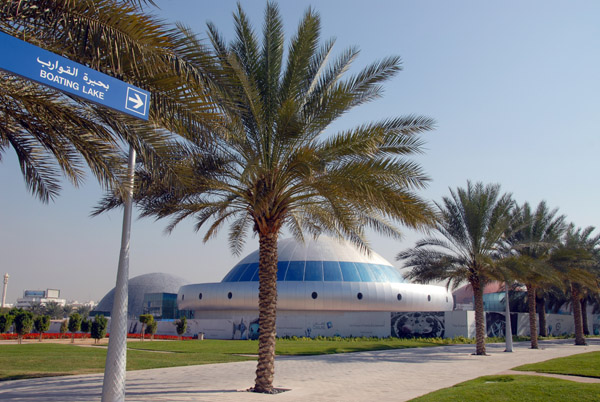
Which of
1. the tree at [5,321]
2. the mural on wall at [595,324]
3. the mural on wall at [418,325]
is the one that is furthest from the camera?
the mural on wall at [595,324]

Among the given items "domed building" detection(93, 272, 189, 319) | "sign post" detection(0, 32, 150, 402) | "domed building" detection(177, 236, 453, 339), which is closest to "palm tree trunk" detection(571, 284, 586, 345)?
"domed building" detection(177, 236, 453, 339)

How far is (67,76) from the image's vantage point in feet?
16.2

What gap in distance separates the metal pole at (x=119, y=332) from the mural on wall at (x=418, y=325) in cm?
3409

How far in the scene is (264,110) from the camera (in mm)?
11531

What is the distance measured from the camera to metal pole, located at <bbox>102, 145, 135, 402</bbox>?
292 inches

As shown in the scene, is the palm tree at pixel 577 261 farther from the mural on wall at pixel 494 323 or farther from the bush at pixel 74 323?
the bush at pixel 74 323

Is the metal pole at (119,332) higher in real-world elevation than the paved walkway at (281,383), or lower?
higher

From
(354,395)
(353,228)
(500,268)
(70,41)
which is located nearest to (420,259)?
(500,268)

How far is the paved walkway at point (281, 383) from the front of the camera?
10.4 m

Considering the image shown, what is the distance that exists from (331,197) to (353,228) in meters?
1.56

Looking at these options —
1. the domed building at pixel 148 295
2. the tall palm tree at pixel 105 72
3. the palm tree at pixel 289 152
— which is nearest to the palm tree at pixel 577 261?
the palm tree at pixel 289 152

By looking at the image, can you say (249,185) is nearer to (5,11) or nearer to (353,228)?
(353,228)

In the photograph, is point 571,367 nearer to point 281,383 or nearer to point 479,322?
point 479,322

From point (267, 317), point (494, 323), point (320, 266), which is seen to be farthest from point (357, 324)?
point (267, 317)
